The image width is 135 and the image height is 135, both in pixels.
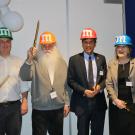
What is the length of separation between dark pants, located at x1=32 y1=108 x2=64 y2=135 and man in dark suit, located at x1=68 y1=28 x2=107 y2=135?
21 cm

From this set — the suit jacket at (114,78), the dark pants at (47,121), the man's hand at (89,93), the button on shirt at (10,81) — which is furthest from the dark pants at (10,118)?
the suit jacket at (114,78)

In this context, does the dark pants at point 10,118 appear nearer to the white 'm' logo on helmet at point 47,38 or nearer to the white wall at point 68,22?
the white 'm' logo on helmet at point 47,38

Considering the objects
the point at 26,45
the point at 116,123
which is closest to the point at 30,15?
the point at 26,45

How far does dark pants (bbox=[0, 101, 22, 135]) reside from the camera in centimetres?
290

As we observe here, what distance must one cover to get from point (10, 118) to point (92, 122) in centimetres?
89

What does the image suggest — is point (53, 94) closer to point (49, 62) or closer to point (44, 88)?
point (44, 88)

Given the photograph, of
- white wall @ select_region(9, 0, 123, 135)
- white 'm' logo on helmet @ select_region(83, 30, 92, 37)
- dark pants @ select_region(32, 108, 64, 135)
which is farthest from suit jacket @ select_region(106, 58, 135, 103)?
white wall @ select_region(9, 0, 123, 135)

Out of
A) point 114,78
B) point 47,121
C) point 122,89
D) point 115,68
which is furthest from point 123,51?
point 47,121

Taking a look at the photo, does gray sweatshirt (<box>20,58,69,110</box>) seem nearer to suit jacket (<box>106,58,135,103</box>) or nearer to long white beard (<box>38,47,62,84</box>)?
long white beard (<box>38,47,62,84</box>)

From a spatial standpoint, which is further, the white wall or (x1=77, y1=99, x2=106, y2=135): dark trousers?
the white wall

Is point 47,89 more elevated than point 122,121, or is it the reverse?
point 47,89

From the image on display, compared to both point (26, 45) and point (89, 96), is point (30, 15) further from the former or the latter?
point (89, 96)

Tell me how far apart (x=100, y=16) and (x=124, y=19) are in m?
0.39

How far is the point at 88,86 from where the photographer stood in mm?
3066
